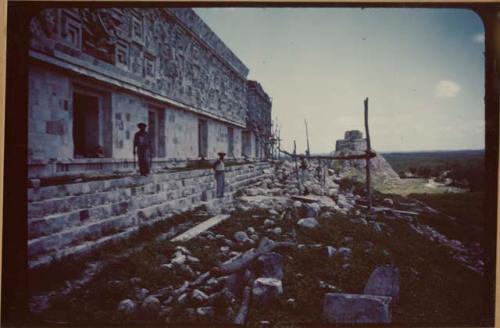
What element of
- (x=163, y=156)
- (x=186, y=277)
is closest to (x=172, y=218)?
(x=186, y=277)

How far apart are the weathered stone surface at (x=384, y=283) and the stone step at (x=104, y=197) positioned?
221cm

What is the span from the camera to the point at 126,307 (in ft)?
9.08

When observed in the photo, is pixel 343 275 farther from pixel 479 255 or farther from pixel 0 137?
pixel 0 137

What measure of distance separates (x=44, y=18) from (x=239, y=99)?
278cm

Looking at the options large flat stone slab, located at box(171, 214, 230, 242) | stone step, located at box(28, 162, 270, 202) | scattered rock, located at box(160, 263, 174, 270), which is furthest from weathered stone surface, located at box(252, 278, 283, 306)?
stone step, located at box(28, 162, 270, 202)

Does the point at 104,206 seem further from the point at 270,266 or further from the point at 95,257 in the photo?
the point at 270,266

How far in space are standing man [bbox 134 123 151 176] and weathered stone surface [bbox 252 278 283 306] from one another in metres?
2.13

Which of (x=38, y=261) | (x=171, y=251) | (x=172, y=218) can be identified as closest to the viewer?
(x=38, y=261)

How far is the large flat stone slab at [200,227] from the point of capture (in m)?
3.47

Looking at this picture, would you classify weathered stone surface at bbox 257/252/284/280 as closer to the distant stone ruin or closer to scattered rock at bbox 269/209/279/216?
scattered rock at bbox 269/209/279/216

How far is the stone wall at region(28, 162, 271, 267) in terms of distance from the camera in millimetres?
2660

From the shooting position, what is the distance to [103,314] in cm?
277

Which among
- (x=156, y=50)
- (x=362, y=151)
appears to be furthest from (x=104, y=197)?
(x=362, y=151)

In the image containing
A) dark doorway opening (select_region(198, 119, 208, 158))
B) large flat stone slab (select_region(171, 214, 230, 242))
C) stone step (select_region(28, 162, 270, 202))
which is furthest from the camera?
dark doorway opening (select_region(198, 119, 208, 158))
